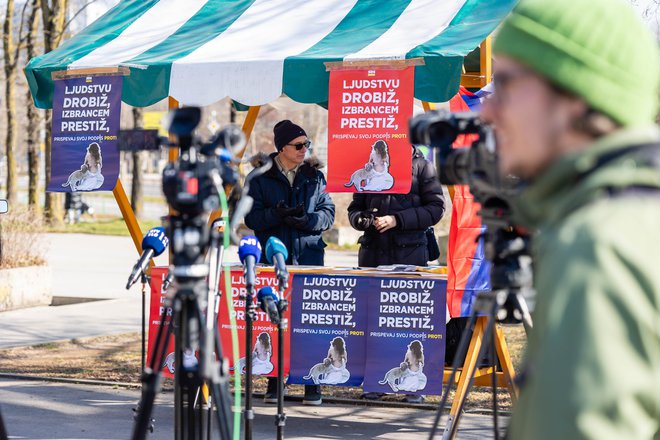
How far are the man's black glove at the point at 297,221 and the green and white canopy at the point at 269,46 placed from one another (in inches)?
36.1

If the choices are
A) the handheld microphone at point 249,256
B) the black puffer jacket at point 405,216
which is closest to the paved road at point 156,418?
the black puffer jacket at point 405,216

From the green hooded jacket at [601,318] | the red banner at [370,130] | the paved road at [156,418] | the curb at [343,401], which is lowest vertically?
the paved road at [156,418]

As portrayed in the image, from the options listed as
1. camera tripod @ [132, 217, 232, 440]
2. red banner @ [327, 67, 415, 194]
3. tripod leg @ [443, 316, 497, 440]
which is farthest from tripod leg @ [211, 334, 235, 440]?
red banner @ [327, 67, 415, 194]

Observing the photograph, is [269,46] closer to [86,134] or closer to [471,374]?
[86,134]

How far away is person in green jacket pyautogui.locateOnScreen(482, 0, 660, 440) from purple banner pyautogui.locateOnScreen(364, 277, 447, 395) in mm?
5179

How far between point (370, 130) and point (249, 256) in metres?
1.91

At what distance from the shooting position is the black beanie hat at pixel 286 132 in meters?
7.44

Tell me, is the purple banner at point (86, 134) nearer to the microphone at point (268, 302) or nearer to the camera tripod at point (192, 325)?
the microphone at point (268, 302)

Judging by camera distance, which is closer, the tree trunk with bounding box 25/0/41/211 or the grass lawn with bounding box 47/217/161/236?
the tree trunk with bounding box 25/0/41/211

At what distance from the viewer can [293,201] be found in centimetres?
757

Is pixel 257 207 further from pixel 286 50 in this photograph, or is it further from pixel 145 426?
pixel 145 426

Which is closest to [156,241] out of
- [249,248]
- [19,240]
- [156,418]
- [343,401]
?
[249,248]

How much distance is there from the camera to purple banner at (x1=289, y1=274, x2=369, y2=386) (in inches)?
273

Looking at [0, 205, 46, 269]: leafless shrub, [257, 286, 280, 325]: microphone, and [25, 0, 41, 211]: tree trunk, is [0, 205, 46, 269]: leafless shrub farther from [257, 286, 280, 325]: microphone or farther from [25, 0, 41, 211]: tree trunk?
[25, 0, 41, 211]: tree trunk
